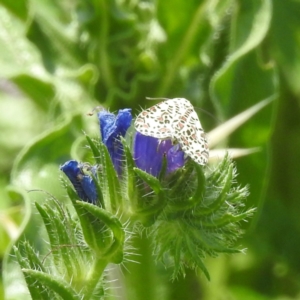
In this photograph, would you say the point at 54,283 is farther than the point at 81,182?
No

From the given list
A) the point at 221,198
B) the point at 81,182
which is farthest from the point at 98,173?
the point at 221,198

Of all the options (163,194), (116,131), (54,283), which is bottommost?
(54,283)

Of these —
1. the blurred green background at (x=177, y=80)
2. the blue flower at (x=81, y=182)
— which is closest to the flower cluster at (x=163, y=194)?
the blue flower at (x=81, y=182)

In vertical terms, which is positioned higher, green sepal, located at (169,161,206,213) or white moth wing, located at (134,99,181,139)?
white moth wing, located at (134,99,181,139)

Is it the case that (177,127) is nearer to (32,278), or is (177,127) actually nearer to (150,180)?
(150,180)

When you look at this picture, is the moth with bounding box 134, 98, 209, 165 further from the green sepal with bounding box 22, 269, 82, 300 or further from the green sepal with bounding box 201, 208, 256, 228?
the green sepal with bounding box 22, 269, 82, 300

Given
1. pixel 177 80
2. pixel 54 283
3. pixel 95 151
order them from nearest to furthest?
1. pixel 54 283
2. pixel 95 151
3. pixel 177 80

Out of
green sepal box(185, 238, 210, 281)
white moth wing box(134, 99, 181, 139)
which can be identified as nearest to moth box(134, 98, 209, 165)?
white moth wing box(134, 99, 181, 139)
